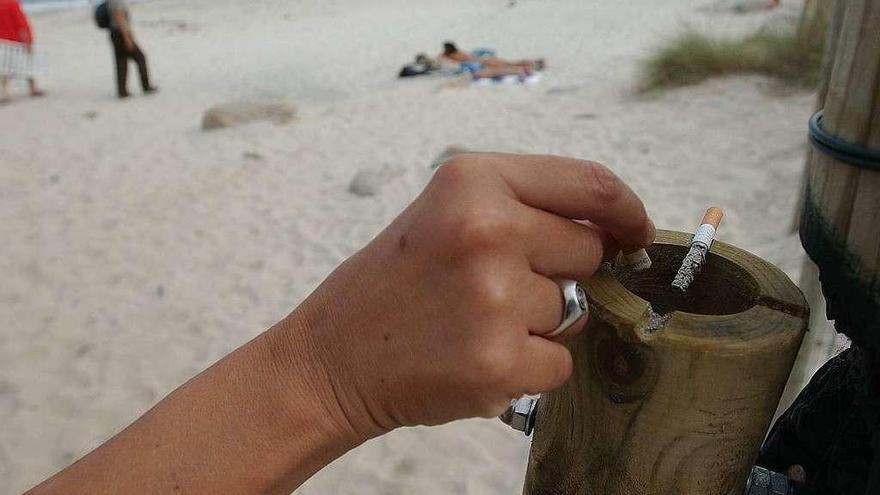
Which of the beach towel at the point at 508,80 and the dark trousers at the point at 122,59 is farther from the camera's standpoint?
the dark trousers at the point at 122,59

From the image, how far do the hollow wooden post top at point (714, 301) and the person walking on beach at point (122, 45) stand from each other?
36.9 ft

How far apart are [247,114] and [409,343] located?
8526 millimetres

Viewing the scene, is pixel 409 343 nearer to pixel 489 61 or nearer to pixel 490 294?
pixel 490 294

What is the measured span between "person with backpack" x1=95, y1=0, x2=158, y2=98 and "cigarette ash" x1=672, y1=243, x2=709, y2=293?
37.1 feet

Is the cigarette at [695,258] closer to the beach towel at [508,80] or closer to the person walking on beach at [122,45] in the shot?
the beach towel at [508,80]

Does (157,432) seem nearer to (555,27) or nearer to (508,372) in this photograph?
(508,372)

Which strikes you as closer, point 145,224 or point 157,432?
point 157,432

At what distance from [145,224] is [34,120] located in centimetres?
508

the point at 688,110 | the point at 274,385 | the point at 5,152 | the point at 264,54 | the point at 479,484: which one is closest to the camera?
the point at 274,385

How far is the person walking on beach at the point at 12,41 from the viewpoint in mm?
10773

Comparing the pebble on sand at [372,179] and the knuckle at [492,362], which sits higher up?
the knuckle at [492,362]

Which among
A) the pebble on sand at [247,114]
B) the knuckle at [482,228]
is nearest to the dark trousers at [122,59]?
the pebble on sand at [247,114]

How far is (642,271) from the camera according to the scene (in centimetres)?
98

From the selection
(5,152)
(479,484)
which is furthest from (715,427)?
(5,152)
